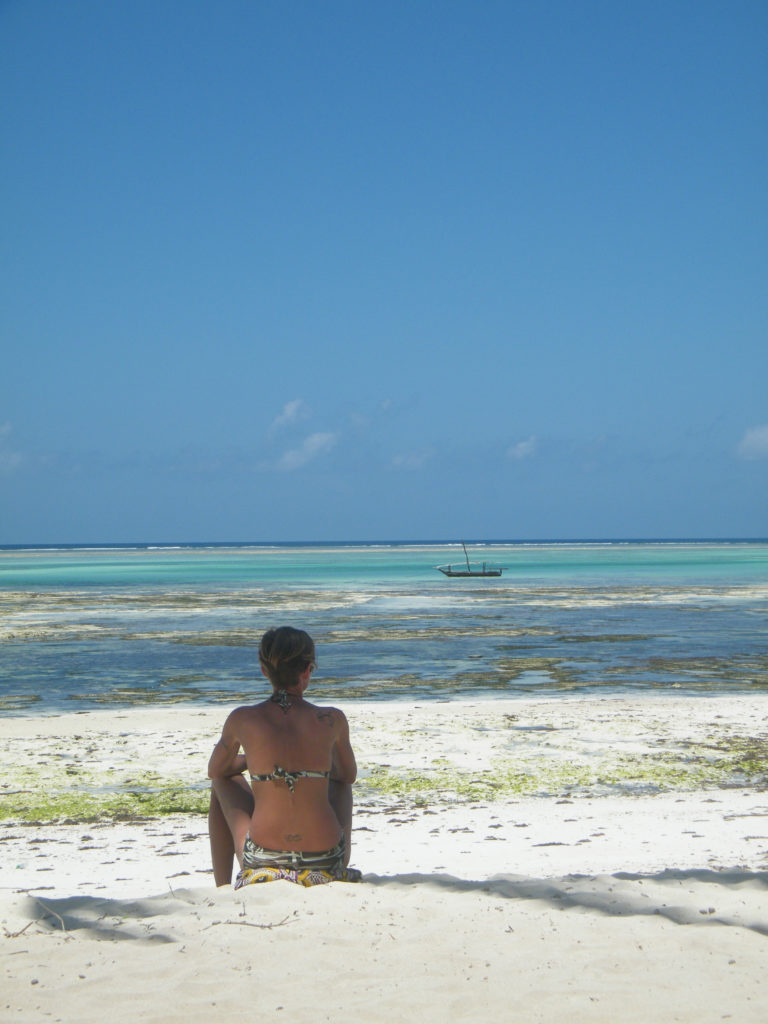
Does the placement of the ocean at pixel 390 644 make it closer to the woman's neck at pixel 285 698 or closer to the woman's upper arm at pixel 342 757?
the woman's upper arm at pixel 342 757

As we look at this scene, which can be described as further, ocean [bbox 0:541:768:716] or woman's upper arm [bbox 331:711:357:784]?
ocean [bbox 0:541:768:716]

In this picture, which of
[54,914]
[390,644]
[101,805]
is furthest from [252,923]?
[390,644]

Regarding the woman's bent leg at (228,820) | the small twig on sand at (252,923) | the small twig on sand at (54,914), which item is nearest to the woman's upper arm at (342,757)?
the woman's bent leg at (228,820)

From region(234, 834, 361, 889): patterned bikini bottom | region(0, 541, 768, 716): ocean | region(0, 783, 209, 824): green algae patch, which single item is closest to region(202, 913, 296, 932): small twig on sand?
region(234, 834, 361, 889): patterned bikini bottom

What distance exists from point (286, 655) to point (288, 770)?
616 millimetres

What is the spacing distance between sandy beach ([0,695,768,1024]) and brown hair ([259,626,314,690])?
111cm

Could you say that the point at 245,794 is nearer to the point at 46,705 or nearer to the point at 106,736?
the point at 106,736

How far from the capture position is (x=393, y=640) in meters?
24.9

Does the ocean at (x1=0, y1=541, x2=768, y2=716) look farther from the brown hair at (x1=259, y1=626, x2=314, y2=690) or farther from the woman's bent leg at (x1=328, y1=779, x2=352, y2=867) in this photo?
the brown hair at (x1=259, y1=626, x2=314, y2=690)

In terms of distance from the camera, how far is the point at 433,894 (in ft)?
17.9

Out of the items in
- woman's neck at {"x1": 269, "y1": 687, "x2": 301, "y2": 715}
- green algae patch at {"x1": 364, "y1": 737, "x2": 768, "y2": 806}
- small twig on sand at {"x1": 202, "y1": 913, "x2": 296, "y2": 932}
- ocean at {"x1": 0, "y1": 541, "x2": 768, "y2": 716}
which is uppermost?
woman's neck at {"x1": 269, "y1": 687, "x2": 301, "y2": 715}

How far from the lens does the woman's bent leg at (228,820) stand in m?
5.29

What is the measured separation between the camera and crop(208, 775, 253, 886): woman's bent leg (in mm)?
5285

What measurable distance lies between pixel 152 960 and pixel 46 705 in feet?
38.4
